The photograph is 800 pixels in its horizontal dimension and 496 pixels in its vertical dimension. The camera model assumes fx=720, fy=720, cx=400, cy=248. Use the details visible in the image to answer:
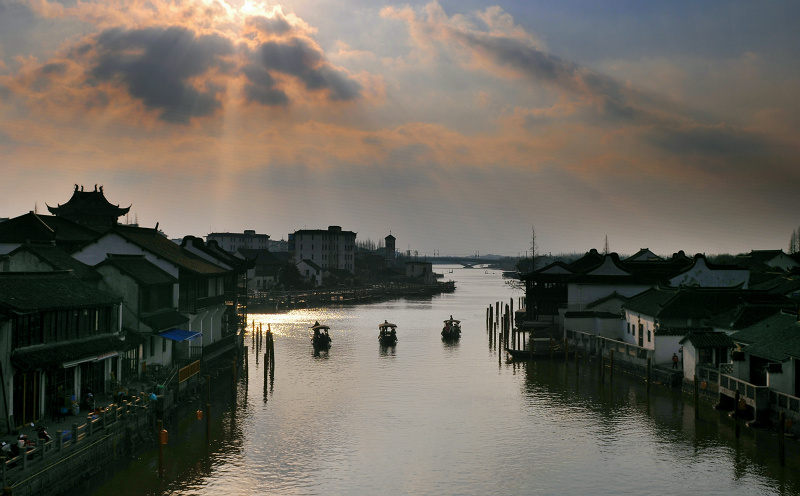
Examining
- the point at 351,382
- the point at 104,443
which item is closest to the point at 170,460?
the point at 104,443

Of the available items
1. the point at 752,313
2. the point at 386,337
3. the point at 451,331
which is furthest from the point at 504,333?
the point at 752,313

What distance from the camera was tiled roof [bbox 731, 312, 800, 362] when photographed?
42250 mm

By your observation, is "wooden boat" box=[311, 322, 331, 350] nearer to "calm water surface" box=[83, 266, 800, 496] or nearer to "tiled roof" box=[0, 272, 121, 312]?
"calm water surface" box=[83, 266, 800, 496]

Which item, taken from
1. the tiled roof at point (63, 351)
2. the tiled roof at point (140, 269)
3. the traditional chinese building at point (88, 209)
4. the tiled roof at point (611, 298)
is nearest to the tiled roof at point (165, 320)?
the tiled roof at point (140, 269)

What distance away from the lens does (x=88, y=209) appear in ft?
289

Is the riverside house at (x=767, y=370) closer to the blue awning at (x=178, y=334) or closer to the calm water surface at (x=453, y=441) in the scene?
the calm water surface at (x=453, y=441)

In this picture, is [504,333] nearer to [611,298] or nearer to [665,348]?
[611,298]

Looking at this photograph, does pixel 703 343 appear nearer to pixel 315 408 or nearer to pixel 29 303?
pixel 315 408

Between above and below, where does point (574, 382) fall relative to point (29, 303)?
below

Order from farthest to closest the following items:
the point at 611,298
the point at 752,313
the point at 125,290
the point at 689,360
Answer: the point at 611,298 → the point at 689,360 → the point at 752,313 → the point at 125,290

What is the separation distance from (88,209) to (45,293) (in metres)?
54.7

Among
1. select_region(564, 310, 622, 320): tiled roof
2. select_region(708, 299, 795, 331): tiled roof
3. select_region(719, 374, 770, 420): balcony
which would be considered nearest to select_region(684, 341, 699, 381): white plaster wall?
select_region(708, 299, 795, 331): tiled roof

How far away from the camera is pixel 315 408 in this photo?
53656 millimetres

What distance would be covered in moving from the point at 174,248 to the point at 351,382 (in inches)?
813
